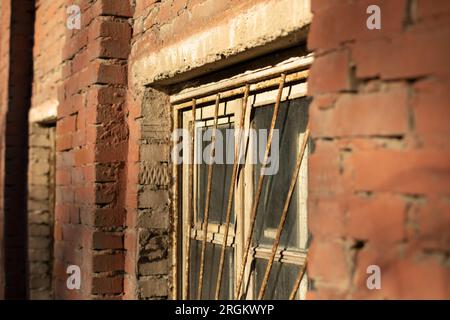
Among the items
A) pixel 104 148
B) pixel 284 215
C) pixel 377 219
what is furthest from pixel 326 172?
pixel 104 148

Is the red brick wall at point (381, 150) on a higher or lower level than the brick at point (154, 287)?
higher

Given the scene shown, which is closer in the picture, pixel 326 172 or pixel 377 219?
pixel 377 219

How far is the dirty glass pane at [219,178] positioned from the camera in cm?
295

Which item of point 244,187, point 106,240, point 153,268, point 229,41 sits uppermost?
point 229,41

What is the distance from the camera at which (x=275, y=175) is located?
2.66 metres

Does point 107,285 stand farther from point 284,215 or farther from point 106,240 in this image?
point 284,215

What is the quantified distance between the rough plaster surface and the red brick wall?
463mm

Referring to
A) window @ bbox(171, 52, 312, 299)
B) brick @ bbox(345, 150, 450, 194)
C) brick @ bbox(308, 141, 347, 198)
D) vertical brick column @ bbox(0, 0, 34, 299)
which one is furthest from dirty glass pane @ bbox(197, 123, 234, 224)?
vertical brick column @ bbox(0, 0, 34, 299)

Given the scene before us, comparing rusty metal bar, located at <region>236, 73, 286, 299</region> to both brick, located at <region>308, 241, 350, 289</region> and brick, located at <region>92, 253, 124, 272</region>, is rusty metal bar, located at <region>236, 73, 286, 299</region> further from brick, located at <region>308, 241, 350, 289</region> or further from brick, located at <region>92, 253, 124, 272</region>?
brick, located at <region>92, 253, 124, 272</region>

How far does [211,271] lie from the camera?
3.09 metres

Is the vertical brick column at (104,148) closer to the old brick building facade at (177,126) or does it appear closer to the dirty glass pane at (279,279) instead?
the old brick building facade at (177,126)

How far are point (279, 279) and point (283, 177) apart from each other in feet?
1.26

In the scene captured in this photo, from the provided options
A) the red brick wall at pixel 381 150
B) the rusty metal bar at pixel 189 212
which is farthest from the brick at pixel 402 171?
the rusty metal bar at pixel 189 212
